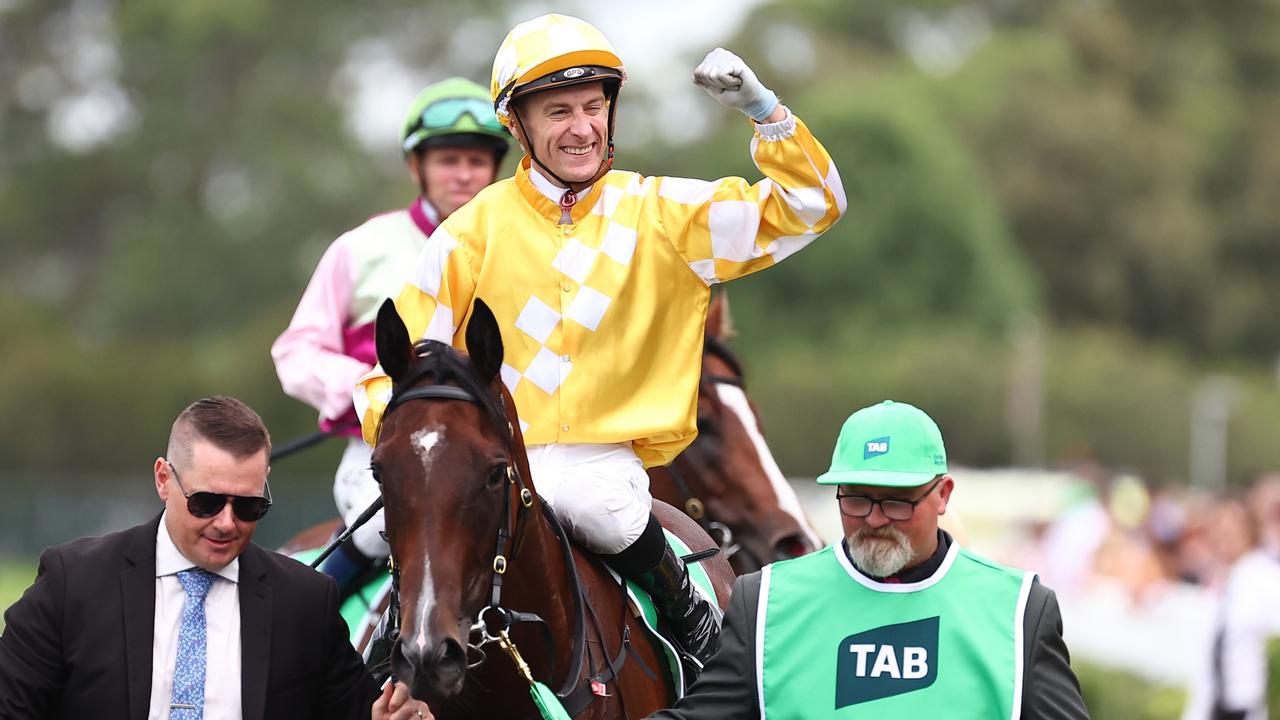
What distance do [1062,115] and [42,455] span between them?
26.6 m

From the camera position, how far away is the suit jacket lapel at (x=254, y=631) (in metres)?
3.71

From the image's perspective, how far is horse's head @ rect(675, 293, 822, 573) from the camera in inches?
237

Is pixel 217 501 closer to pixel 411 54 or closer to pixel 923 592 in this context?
pixel 923 592

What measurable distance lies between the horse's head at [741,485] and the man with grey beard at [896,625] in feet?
7.43

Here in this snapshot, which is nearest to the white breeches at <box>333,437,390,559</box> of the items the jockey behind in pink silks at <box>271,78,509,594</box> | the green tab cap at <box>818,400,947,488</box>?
the jockey behind in pink silks at <box>271,78,509,594</box>

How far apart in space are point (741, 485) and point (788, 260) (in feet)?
107

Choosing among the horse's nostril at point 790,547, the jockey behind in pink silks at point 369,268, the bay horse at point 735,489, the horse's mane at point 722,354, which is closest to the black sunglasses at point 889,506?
the jockey behind in pink silks at point 369,268

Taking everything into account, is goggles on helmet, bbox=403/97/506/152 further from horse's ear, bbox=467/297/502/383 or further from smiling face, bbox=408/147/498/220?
horse's ear, bbox=467/297/502/383

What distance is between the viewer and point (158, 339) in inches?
1431

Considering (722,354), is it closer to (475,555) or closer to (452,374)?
(452,374)

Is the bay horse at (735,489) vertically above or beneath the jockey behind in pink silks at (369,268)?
beneath

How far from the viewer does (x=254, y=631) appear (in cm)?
377

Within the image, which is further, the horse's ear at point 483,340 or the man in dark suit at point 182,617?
the horse's ear at point 483,340

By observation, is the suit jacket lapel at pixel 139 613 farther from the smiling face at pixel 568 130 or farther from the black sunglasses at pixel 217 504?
the smiling face at pixel 568 130
